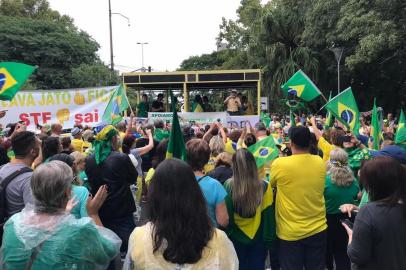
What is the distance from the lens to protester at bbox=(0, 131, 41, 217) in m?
3.73

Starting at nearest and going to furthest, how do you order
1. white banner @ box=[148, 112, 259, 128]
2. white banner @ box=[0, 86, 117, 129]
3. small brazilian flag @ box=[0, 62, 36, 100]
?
small brazilian flag @ box=[0, 62, 36, 100] → white banner @ box=[0, 86, 117, 129] → white banner @ box=[148, 112, 259, 128]

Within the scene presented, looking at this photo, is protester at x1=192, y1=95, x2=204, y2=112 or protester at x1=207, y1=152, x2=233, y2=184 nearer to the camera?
protester at x1=207, y1=152, x2=233, y2=184

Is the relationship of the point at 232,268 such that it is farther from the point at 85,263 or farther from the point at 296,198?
the point at 296,198

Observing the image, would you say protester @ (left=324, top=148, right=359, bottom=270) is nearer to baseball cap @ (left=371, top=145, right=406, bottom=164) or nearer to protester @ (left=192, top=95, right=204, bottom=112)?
baseball cap @ (left=371, top=145, right=406, bottom=164)

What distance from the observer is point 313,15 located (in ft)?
95.0

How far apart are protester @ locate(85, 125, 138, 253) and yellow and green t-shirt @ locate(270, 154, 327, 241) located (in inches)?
56.0

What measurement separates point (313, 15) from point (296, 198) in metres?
26.5

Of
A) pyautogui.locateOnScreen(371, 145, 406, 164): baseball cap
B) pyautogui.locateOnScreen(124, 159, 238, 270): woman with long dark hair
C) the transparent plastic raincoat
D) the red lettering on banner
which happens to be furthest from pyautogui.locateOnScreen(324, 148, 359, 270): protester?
the red lettering on banner

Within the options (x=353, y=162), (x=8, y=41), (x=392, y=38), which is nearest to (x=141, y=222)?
(x=353, y=162)

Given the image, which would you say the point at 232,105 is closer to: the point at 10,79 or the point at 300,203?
the point at 10,79

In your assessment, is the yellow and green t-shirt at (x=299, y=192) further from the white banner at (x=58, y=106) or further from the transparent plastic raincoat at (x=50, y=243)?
the white banner at (x=58, y=106)

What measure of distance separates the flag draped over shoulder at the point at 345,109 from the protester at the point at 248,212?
3.24 meters

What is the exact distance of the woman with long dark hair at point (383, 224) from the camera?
2.90m

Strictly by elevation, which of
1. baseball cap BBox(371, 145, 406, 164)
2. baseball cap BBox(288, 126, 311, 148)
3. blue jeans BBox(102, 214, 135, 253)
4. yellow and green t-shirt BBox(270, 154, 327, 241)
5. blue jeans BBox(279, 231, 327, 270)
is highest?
baseball cap BBox(288, 126, 311, 148)
